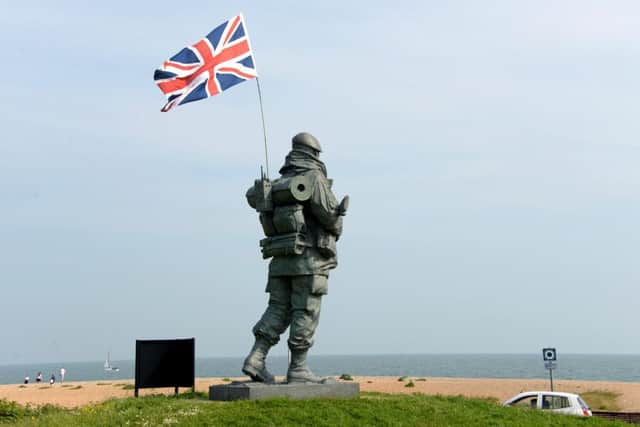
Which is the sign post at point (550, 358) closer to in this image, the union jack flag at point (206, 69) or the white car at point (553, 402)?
the white car at point (553, 402)

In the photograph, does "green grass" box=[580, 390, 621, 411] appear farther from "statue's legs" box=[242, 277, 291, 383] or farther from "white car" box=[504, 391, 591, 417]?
"statue's legs" box=[242, 277, 291, 383]

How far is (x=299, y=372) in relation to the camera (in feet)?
40.9

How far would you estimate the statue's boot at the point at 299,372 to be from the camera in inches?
488

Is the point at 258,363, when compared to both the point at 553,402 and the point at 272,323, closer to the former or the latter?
the point at 272,323

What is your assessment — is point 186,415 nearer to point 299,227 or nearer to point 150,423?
point 150,423

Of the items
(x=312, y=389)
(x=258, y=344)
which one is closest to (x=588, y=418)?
(x=312, y=389)

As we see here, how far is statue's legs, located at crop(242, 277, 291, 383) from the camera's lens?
12508mm

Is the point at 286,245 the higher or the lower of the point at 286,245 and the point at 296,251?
the higher

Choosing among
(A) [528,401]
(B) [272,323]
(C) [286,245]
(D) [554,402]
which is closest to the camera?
(C) [286,245]

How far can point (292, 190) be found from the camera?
12.5 metres

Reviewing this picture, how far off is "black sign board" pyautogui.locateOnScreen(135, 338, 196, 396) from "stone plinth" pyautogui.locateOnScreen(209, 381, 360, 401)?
6.36 ft

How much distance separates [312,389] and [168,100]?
238 inches

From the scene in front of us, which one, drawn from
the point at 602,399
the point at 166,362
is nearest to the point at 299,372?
the point at 166,362

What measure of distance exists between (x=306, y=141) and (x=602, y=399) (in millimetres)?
19373
